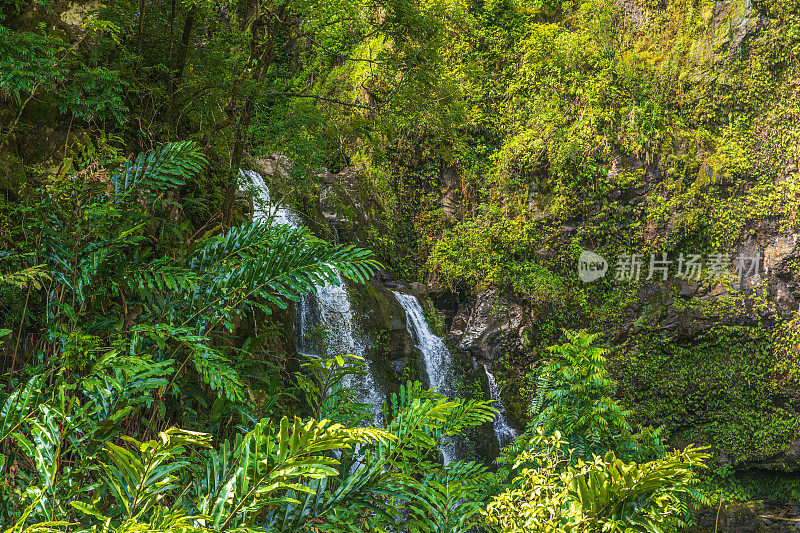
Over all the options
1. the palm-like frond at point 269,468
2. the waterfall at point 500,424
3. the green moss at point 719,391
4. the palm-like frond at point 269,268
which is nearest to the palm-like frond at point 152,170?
the palm-like frond at point 269,268

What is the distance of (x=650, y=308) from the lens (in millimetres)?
8141

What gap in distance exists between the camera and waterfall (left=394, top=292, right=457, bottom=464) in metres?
7.23

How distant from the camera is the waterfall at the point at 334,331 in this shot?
5840mm

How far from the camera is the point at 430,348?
24.4ft

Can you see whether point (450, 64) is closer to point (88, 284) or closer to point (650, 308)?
point (650, 308)

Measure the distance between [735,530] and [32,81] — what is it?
9784 millimetres

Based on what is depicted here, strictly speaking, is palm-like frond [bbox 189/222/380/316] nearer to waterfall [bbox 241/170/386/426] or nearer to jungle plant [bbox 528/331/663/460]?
jungle plant [bbox 528/331/663/460]

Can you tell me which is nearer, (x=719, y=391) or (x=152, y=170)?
(x=152, y=170)

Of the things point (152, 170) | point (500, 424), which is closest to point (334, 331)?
point (500, 424)

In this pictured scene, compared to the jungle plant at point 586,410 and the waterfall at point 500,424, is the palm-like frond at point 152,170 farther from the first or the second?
the waterfall at point 500,424

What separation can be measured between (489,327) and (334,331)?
3174 millimetres
